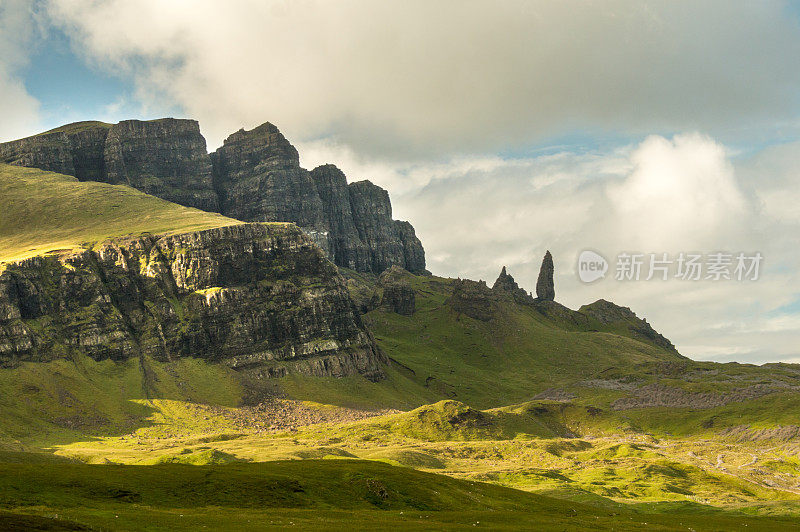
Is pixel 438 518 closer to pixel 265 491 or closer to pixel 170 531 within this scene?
pixel 265 491

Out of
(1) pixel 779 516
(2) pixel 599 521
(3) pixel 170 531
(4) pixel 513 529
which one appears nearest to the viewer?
(3) pixel 170 531

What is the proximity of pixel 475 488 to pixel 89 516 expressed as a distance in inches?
4048

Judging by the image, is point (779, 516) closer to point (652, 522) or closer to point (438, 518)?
point (652, 522)

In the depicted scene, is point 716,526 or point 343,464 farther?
point 343,464

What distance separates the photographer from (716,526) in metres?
142

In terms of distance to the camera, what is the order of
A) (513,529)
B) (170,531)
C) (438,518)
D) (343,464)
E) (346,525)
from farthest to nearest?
(343,464), (438,518), (513,529), (346,525), (170,531)

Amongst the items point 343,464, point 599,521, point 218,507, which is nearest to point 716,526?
point 599,521

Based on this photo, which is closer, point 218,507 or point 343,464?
point 218,507

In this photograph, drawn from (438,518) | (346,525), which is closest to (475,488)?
(438,518)

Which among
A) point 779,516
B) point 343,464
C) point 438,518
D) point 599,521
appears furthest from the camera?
point 779,516

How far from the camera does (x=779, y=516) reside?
18438cm

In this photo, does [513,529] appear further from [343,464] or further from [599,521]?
[343,464]

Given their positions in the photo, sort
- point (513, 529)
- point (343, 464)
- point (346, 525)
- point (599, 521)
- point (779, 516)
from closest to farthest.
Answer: point (346, 525) → point (513, 529) → point (599, 521) → point (343, 464) → point (779, 516)

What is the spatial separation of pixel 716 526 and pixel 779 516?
191 ft
